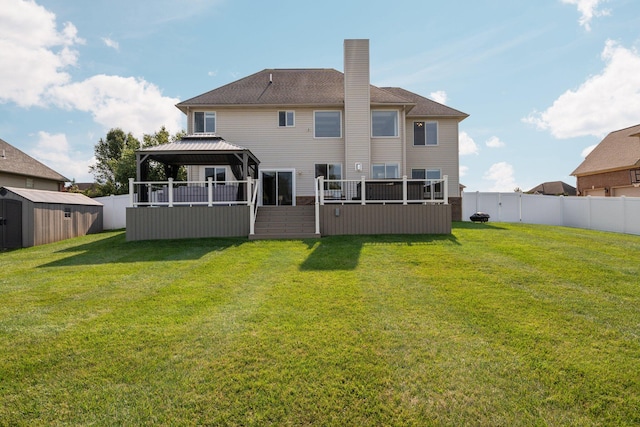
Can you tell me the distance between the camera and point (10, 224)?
1186 centimetres

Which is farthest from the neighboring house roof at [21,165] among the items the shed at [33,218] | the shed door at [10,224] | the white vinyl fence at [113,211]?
the shed door at [10,224]

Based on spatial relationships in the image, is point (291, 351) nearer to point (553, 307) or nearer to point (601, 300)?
point (553, 307)

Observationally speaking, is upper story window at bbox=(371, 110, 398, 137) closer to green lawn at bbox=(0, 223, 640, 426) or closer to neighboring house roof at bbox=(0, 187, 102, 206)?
green lawn at bbox=(0, 223, 640, 426)

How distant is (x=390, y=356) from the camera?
10.6 ft

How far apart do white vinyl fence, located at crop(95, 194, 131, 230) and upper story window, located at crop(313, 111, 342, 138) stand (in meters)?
10.4

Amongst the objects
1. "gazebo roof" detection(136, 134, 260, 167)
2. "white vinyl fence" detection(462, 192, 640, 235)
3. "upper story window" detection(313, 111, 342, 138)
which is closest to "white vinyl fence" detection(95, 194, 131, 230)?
"gazebo roof" detection(136, 134, 260, 167)

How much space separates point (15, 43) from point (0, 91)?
6.79 meters

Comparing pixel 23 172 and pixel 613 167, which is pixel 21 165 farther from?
pixel 613 167

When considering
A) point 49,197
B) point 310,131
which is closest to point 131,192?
point 49,197

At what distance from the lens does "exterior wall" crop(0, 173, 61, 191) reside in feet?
64.7

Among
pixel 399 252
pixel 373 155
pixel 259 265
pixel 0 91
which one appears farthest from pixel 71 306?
pixel 0 91

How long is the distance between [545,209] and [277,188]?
584 inches

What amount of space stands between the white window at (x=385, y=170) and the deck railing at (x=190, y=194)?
21.9ft

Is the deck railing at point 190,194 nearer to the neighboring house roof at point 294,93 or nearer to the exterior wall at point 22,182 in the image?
the neighboring house roof at point 294,93
